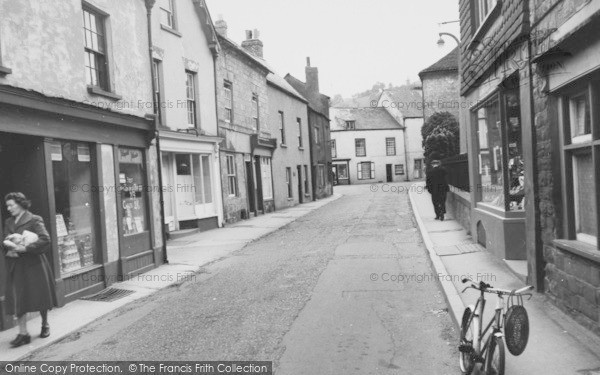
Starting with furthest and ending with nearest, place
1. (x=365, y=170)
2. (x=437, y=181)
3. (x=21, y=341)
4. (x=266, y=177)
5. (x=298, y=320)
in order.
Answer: (x=365, y=170), (x=266, y=177), (x=437, y=181), (x=298, y=320), (x=21, y=341)

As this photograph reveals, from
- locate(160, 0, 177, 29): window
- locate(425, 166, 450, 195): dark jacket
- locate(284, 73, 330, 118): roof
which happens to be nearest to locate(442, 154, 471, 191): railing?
locate(425, 166, 450, 195): dark jacket

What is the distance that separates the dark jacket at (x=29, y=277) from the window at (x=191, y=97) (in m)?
10.8

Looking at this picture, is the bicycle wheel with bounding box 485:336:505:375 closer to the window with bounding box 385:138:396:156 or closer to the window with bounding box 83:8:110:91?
the window with bounding box 83:8:110:91

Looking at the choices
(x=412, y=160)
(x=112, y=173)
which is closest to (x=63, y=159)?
→ (x=112, y=173)

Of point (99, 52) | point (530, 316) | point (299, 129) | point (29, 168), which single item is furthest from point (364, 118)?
point (530, 316)

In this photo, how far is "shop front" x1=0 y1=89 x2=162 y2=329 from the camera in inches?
318

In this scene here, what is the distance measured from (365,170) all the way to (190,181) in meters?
45.0

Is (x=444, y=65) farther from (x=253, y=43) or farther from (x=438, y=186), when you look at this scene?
(x=438, y=186)

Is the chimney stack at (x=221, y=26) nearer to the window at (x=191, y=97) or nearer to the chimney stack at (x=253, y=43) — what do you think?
the chimney stack at (x=253, y=43)

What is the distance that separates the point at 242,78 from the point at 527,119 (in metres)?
16.2

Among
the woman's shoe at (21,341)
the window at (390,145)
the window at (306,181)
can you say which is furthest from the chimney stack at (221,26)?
the window at (390,145)

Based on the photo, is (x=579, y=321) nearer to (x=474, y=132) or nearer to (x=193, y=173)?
(x=474, y=132)

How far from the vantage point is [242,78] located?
2175cm

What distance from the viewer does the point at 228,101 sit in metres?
20.5
